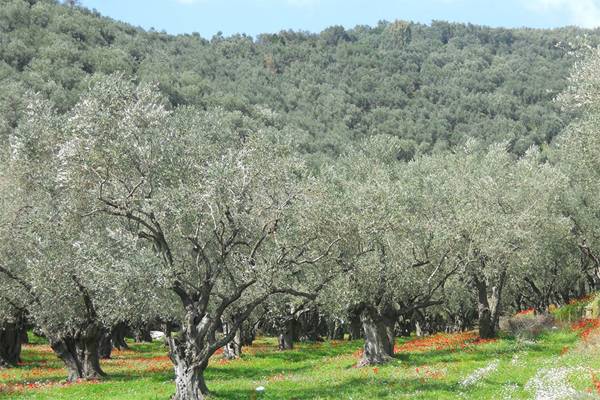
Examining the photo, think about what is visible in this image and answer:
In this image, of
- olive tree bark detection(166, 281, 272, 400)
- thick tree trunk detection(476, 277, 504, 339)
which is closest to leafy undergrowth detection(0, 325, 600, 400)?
olive tree bark detection(166, 281, 272, 400)

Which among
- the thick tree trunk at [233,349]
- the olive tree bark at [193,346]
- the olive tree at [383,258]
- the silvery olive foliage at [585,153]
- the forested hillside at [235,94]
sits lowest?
the thick tree trunk at [233,349]

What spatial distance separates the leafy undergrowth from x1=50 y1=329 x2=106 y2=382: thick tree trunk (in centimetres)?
88

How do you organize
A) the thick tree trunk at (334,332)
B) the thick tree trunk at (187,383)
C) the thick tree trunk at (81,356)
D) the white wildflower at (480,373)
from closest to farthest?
the thick tree trunk at (187,383), the white wildflower at (480,373), the thick tree trunk at (81,356), the thick tree trunk at (334,332)

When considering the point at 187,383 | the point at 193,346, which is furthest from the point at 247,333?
the point at 187,383

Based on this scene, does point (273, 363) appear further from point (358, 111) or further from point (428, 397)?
point (358, 111)

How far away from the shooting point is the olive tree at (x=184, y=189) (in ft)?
74.7

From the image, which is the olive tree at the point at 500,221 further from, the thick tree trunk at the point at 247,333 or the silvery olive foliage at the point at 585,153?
the thick tree trunk at the point at 247,333

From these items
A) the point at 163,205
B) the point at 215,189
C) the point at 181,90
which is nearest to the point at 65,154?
the point at 163,205

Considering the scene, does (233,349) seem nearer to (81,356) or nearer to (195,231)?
(81,356)

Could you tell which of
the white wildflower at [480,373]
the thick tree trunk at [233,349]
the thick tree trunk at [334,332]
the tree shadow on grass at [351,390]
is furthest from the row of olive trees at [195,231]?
the thick tree trunk at [334,332]

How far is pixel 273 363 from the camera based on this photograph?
137 feet

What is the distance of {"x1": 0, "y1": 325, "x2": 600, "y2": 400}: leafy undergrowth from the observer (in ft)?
76.8

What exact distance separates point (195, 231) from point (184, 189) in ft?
9.93

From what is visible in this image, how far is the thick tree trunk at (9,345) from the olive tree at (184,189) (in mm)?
17941
